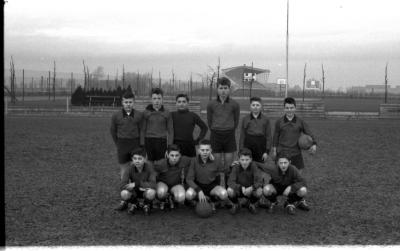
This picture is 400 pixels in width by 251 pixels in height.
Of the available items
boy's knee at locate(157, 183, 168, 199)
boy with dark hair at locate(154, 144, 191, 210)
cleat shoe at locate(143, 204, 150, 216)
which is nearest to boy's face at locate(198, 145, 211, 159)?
boy with dark hair at locate(154, 144, 191, 210)

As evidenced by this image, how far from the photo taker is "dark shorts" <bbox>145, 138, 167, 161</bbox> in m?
6.17

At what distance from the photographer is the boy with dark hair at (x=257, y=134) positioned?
6.16 meters

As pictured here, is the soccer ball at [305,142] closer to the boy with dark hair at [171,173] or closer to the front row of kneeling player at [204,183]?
the front row of kneeling player at [204,183]

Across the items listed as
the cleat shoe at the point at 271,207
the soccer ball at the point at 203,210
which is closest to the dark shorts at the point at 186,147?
the soccer ball at the point at 203,210

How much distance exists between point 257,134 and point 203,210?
4.59 feet

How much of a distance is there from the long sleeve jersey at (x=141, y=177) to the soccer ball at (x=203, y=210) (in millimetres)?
612

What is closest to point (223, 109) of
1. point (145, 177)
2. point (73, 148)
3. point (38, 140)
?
point (145, 177)

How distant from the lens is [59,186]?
23.3 feet

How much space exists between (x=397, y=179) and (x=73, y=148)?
24.9 ft

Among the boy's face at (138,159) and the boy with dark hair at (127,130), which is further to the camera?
the boy with dark hair at (127,130)

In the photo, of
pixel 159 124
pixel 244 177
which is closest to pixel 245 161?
pixel 244 177

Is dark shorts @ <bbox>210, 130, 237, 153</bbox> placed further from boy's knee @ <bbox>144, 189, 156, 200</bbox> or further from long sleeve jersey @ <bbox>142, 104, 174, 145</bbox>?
boy's knee @ <bbox>144, 189, 156, 200</bbox>

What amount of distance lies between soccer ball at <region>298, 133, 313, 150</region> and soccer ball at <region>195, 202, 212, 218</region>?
5.29 feet

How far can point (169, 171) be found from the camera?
5.76 meters
